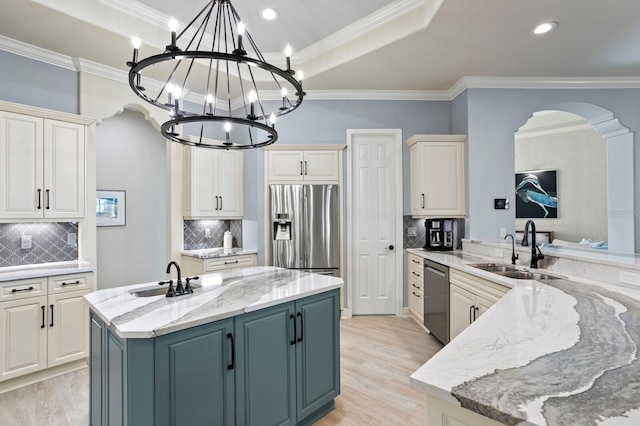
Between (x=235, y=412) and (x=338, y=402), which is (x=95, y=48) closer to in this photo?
(x=235, y=412)

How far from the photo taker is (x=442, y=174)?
4176 millimetres

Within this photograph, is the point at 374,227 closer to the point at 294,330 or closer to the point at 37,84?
the point at 294,330

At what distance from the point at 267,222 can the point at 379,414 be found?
272 cm

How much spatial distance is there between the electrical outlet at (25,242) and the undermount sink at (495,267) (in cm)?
432

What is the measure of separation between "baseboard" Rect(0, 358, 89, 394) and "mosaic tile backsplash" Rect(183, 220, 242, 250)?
1.79 meters

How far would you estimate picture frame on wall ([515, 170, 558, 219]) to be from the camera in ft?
20.7

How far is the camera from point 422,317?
392 cm

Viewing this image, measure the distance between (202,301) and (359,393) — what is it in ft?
4.99

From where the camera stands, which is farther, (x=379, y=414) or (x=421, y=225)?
(x=421, y=225)

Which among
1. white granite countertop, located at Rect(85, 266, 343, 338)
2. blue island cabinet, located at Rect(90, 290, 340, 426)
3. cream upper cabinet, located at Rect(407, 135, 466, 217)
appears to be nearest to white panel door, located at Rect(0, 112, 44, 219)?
white granite countertop, located at Rect(85, 266, 343, 338)

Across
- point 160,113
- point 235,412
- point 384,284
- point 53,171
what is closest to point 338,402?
point 235,412

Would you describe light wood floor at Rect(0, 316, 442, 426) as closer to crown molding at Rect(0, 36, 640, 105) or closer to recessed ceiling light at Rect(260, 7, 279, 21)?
crown molding at Rect(0, 36, 640, 105)

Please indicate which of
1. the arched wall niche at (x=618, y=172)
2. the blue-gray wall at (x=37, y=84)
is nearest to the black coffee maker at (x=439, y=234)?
the arched wall niche at (x=618, y=172)

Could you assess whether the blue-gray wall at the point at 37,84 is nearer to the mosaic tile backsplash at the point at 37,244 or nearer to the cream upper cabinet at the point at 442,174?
the mosaic tile backsplash at the point at 37,244
